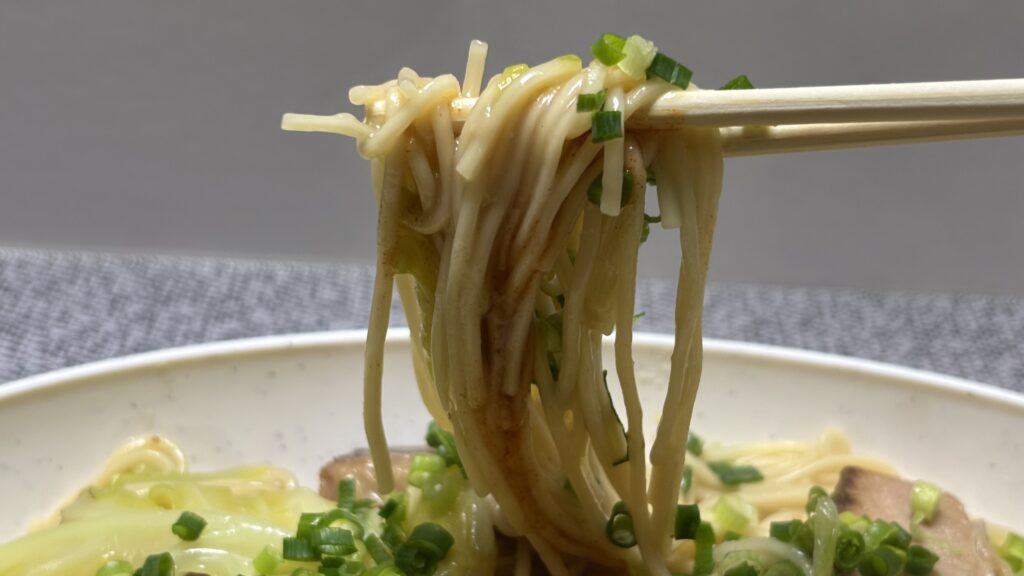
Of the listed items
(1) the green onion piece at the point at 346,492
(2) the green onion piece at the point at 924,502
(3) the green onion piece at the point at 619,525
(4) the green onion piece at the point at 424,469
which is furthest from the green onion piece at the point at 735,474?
(1) the green onion piece at the point at 346,492

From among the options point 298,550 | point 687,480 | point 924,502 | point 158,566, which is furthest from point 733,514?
point 158,566

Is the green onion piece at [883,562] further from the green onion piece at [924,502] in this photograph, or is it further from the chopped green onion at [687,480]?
the chopped green onion at [687,480]

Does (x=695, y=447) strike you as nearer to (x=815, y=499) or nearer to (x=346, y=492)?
(x=815, y=499)

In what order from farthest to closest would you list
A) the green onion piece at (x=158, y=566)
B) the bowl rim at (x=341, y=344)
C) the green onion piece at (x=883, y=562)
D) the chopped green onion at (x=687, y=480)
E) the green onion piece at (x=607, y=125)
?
the bowl rim at (x=341, y=344) < the chopped green onion at (x=687, y=480) < the green onion piece at (x=883, y=562) < the green onion piece at (x=158, y=566) < the green onion piece at (x=607, y=125)

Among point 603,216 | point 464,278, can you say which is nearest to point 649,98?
point 603,216

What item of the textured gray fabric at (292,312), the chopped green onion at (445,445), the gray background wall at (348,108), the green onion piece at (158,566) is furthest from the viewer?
the gray background wall at (348,108)

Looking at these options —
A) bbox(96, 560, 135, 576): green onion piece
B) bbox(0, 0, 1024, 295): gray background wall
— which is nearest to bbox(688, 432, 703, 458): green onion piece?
bbox(96, 560, 135, 576): green onion piece
